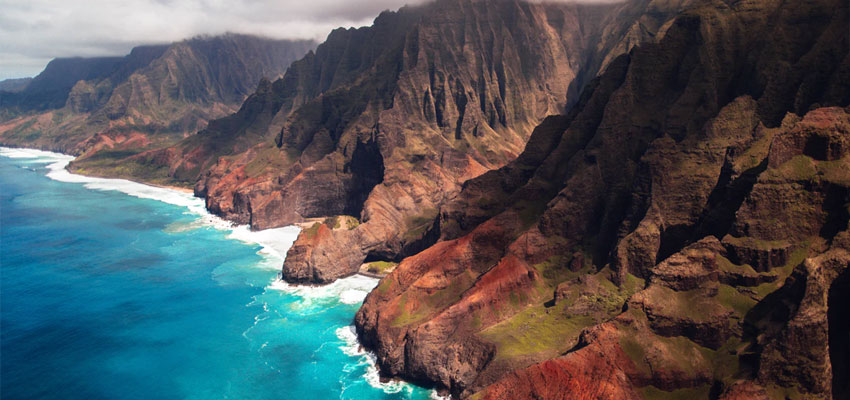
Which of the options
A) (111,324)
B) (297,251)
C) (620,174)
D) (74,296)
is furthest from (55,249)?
(620,174)

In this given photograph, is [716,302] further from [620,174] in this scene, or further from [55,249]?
[55,249]

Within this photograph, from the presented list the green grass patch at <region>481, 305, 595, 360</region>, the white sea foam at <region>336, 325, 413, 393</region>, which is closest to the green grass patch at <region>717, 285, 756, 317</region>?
the green grass patch at <region>481, 305, 595, 360</region>

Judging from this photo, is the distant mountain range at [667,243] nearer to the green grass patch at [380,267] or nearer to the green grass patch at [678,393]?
the green grass patch at [678,393]

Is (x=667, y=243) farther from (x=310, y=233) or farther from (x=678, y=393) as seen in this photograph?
(x=310, y=233)

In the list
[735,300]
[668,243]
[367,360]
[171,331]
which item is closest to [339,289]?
[367,360]

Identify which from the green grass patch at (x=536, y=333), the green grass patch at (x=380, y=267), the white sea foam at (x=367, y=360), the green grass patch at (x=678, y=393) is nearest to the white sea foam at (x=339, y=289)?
the green grass patch at (x=380, y=267)

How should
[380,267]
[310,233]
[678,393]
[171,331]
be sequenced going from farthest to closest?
[310,233], [380,267], [171,331], [678,393]
